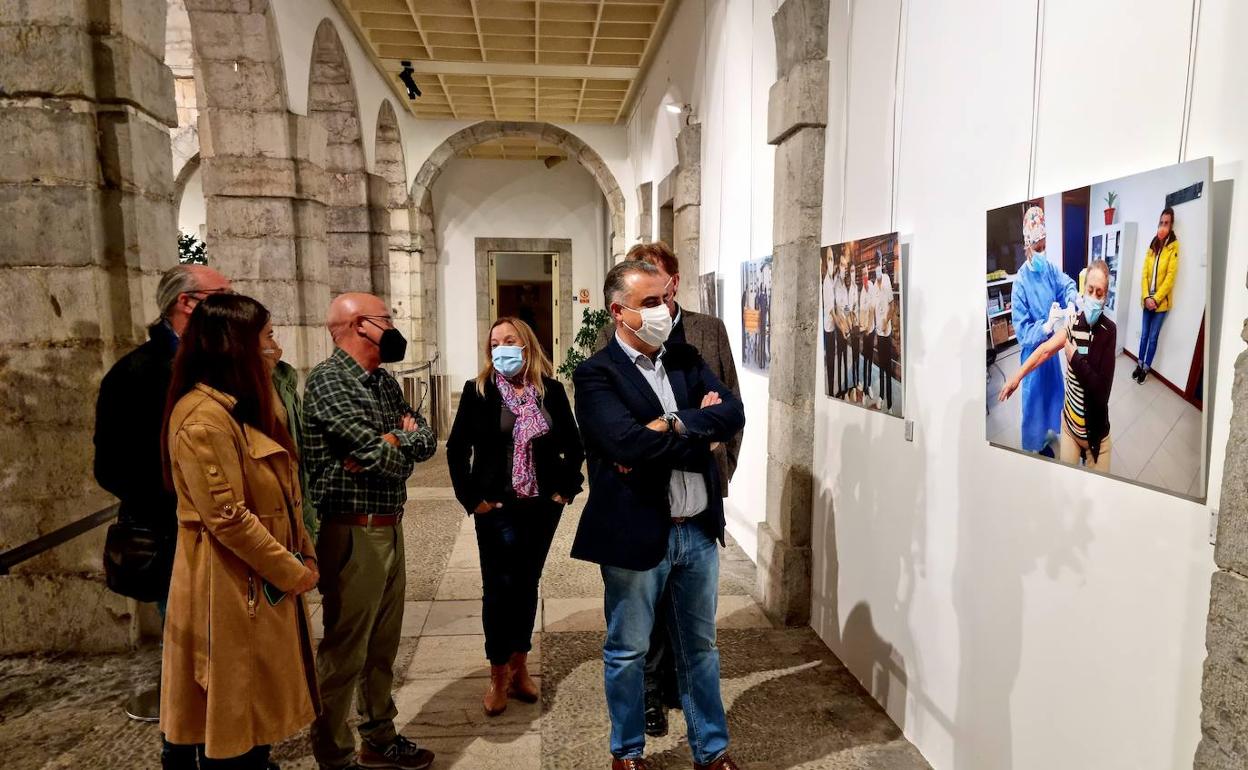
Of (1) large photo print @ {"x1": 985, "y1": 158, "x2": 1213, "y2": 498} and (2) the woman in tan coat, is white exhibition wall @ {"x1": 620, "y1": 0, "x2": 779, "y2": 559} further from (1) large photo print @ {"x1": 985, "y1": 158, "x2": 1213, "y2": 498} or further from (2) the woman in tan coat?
(2) the woman in tan coat

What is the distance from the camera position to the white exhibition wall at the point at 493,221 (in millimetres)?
14156

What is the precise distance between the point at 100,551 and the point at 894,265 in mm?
3739

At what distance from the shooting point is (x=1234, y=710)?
1378mm

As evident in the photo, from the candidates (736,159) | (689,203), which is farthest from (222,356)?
(689,203)

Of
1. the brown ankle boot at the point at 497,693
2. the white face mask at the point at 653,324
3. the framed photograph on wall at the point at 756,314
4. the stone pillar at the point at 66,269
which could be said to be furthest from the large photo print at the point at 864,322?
the stone pillar at the point at 66,269

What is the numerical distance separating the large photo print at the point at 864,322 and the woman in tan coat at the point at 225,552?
7.02 feet

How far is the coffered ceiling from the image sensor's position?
25.1ft

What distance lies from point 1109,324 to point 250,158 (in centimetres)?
568

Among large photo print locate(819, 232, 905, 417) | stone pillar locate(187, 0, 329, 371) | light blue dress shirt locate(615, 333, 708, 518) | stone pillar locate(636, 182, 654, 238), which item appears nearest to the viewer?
light blue dress shirt locate(615, 333, 708, 518)

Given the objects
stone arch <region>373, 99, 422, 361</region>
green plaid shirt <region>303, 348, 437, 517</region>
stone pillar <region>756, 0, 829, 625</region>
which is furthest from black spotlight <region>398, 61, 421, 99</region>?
green plaid shirt <region>303, 348, 437, 517</region>

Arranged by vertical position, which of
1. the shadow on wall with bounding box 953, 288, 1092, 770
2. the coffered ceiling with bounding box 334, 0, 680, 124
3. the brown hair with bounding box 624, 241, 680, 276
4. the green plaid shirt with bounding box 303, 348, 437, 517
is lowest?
the shadow on wall with bounding box 953, 288, 1092, 770

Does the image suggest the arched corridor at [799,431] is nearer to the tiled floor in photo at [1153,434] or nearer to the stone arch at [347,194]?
the tiled floor in photo at [1153,434]

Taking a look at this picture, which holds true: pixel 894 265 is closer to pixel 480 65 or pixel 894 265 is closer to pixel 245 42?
pixel 245 42

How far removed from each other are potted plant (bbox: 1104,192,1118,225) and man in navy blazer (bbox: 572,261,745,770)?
1.05 meters
